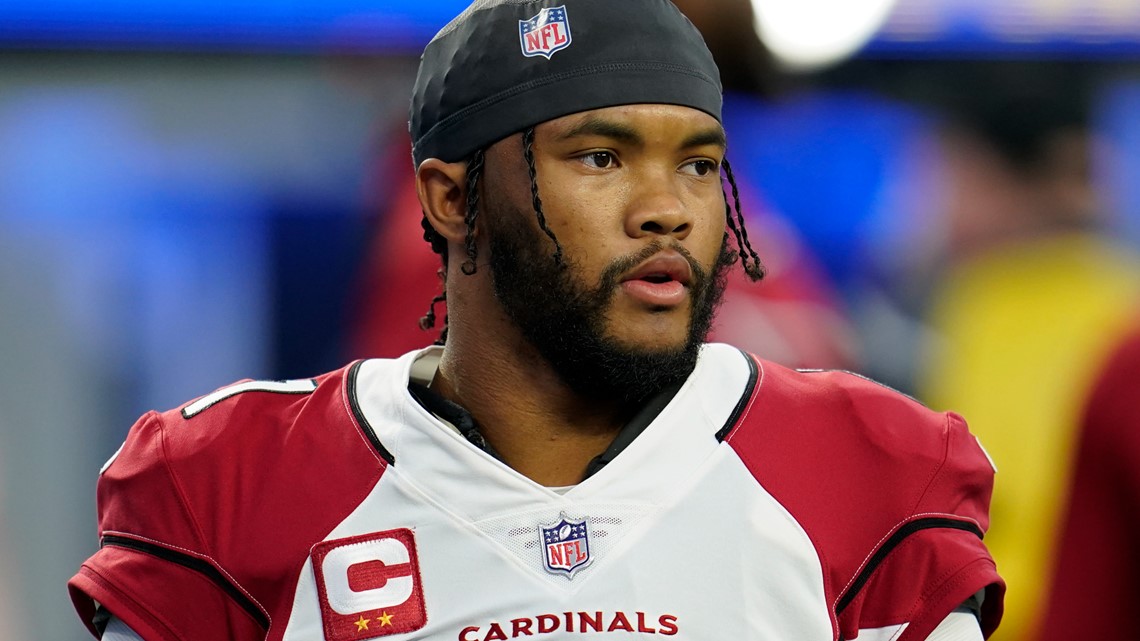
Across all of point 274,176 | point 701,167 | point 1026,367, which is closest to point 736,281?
point 1026,367

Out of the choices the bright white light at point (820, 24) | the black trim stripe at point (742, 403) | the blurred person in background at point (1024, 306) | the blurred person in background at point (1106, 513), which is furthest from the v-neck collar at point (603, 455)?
the bright white light at point (820, 24)

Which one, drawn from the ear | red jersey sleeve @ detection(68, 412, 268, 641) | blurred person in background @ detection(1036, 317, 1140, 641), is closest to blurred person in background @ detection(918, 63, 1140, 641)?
blurred person in background @ detection(1036, 317, 1140, 641)

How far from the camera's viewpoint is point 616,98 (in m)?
2.44

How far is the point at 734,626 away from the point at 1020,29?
3555 mm

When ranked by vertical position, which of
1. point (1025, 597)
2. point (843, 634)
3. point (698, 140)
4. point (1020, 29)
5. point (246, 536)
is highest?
point (1020, 29)

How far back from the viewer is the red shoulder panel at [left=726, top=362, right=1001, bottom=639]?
7.63ft

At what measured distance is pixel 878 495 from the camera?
93.2 inches

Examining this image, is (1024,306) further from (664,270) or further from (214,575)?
(214,575)

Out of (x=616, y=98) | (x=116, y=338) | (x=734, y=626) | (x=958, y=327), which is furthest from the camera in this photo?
(x=116, y=338)

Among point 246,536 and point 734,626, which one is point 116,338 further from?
point 734,626

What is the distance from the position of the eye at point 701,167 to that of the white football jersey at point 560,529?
12.0 inches

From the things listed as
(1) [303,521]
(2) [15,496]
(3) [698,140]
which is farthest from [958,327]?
(2) [15,496]

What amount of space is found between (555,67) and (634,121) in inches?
5.8

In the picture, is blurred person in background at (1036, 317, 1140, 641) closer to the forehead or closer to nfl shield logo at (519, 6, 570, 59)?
the forehead
